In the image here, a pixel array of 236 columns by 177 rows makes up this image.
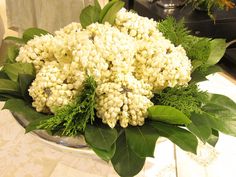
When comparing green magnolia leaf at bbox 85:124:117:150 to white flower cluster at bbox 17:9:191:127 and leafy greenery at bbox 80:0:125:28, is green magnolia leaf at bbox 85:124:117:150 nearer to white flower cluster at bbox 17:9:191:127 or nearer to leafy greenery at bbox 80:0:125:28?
white flower cluster at bbox 17:9:191:127

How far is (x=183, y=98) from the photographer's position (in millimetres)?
518

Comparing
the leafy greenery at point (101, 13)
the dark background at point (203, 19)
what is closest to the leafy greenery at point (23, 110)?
the leafy greenery at point (101, 13)

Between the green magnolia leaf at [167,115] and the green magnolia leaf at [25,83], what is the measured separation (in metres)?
0.22

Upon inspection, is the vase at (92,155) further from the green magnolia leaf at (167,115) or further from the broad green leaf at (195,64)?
the broad green leaf at (195,64)

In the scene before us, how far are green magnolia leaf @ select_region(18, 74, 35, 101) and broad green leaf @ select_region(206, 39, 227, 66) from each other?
37 cm

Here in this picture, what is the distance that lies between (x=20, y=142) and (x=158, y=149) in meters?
0.32

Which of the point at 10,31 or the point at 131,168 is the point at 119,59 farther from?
the point at 10,31

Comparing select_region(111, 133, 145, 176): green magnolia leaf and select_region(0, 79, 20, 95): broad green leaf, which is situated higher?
select_region(0, 79, 20, 95): broad green leaf

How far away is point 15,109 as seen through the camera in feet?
1.64

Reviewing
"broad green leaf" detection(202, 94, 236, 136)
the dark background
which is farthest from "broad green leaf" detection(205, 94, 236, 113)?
the dark background

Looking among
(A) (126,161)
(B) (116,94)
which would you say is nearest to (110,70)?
(B) (116,94)

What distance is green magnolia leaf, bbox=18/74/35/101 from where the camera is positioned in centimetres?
53

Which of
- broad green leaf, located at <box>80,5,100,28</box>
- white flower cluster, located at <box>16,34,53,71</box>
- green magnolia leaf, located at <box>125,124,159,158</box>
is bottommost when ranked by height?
green magnolia leaf, located at <box>125,124,159,158</box>

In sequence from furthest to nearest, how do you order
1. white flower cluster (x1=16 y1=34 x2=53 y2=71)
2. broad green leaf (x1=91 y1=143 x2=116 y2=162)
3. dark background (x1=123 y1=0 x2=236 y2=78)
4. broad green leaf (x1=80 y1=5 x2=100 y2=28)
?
dark background (x1=123 y1=0 x2=236 y2=78) < broad green leaf (x1=80 y1=5 x2=100 y2=28) < white flower cluster (x1=16 y1=34 x2=53 y2=71) < broad green leaf (x1=91 y1=143 x2=116 y2=162)
